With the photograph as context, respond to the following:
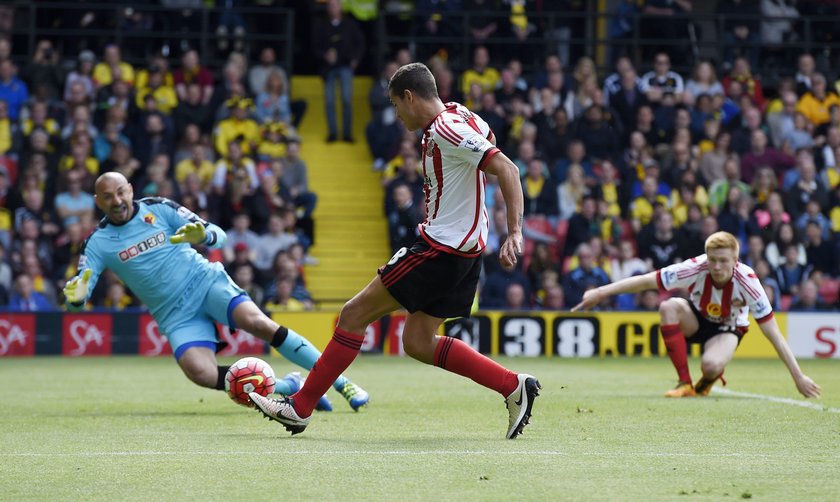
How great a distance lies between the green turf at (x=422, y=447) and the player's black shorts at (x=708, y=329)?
1.79ft

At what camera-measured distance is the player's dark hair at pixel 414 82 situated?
7848 millimetres

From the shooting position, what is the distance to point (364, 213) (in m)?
22.4

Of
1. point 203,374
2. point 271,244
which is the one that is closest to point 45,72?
point 271,244

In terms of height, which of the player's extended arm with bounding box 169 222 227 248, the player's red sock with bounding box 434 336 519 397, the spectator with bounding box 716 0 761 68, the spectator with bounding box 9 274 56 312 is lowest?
the spectator with bounding box 9 274 56 312

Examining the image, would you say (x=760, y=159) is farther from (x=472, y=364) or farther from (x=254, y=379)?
(x=472, y=364)

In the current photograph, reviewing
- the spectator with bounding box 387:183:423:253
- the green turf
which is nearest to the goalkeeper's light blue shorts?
the green turf

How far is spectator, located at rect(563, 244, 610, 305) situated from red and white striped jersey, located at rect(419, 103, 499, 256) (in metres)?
11.6

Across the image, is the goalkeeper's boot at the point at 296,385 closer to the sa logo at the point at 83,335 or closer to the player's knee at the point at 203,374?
the player's knee at the point at 203,374

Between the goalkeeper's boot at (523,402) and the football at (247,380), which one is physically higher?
the goalkeeper's boot at (523,402)

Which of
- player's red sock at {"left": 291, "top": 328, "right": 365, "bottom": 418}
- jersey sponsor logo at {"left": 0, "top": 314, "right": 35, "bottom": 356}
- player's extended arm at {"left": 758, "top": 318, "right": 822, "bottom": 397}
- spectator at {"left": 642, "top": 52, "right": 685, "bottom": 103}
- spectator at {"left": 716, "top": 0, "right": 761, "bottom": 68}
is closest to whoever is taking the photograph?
player's red sock at {"left": 291, "top": 328, "right": 365, "bottom": 418}

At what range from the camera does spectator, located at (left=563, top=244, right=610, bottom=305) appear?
1941cm

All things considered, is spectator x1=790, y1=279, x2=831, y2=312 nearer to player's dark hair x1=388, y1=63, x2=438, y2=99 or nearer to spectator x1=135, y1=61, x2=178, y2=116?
spectator x1=135, y1=61, x2=178, y2=116

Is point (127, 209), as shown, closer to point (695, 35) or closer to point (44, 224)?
point (44, 224)

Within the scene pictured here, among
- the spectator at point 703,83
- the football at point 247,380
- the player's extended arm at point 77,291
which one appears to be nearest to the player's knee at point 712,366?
the football at point 247,380
